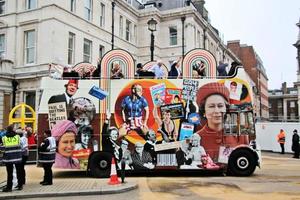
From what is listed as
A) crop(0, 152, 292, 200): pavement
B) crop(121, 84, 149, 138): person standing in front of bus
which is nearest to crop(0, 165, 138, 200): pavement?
crop(0, 152, 292, 200): pavement

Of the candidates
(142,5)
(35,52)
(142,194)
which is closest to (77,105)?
(142,194)

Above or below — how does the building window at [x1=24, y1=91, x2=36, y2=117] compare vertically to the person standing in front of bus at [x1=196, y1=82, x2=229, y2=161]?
above

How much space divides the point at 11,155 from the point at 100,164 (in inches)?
142

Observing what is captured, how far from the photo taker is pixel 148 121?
14742mm

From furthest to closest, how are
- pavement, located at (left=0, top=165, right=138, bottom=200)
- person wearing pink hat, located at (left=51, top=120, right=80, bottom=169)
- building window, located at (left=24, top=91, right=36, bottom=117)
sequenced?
building window, located at (left=24, top=91, right=36, bottom=117)
person wearing pink hat, located at (left=51, top=120, right=80, bottom=169)
pavement, located at (left=0, top=165, right=138, bottom=200)

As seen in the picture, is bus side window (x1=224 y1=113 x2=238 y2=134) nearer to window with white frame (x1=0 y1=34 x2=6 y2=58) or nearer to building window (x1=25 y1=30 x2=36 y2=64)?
building window (x1=25 y1=30 x2=36 y2=64)

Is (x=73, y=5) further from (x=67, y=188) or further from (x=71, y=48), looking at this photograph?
(x=67, y=188)

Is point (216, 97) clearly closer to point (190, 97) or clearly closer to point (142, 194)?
point (190, 97)

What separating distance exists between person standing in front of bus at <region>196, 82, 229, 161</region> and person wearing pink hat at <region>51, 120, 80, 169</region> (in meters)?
4.47

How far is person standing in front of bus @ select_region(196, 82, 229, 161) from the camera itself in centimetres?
1479

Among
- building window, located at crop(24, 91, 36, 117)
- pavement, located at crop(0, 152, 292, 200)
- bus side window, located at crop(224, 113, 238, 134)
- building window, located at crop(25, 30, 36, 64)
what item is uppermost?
building window, located at crop(25, 30, 36, 64)

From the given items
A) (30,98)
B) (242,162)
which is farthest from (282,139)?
(30,98)

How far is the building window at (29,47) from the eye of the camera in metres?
31.2

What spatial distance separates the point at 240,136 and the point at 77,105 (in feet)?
19.4
